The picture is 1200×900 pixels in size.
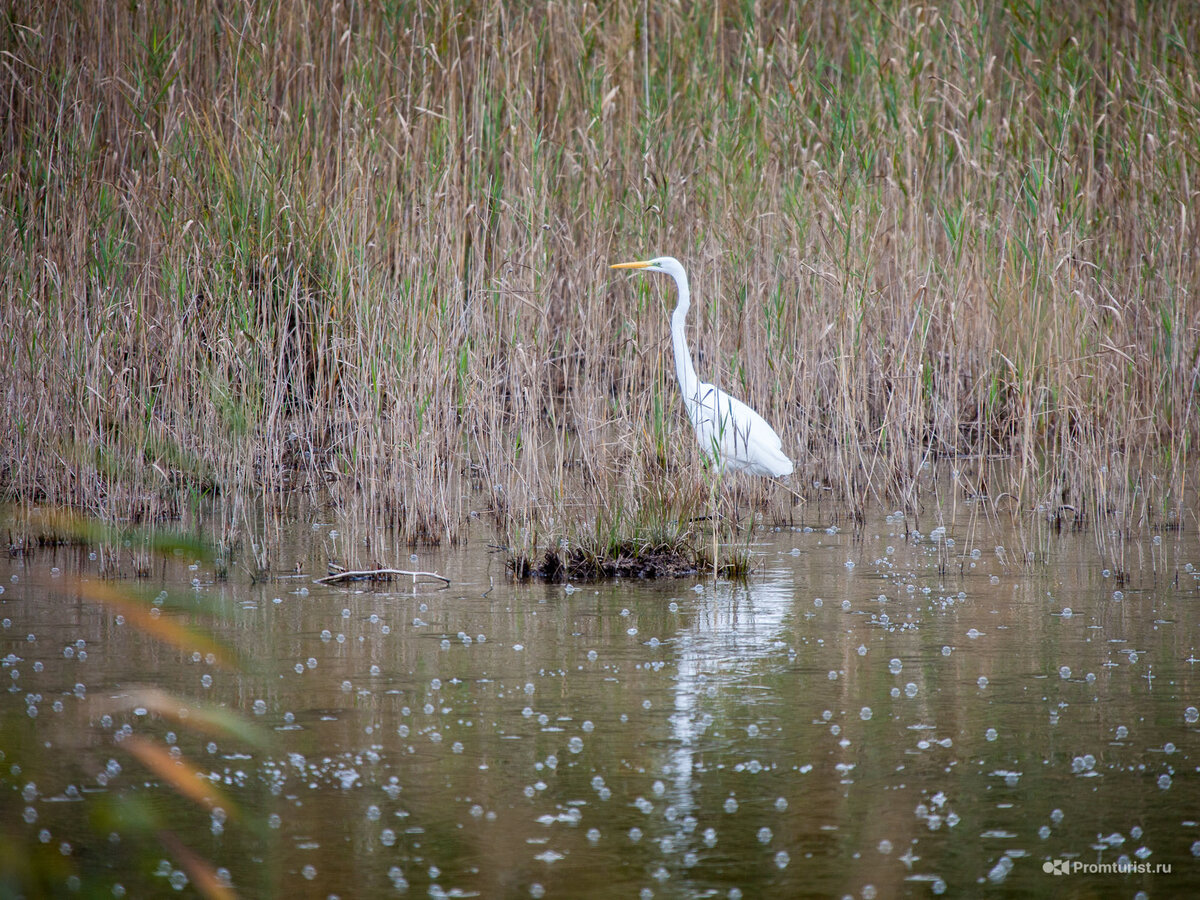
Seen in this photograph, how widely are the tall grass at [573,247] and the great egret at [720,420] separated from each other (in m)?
0.15

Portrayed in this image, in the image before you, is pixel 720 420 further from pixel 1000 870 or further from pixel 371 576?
pixel 1000 870

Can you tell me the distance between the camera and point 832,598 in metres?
4.73

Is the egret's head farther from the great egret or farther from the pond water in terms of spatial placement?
the pond water

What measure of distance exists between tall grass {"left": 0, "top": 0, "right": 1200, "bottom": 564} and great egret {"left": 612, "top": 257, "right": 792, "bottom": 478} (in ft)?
0.48

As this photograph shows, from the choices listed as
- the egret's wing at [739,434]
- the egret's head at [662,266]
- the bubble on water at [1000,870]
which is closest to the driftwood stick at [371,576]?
the egret's wing at [739,434]

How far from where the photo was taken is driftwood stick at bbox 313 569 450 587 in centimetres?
486

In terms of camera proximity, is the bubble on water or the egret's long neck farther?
the egret's long neck

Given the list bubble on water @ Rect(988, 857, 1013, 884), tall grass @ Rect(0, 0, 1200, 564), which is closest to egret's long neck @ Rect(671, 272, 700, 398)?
tall grass @ Rect(0, 0, 1200, 564)

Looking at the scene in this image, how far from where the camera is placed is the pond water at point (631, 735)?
8.49ft

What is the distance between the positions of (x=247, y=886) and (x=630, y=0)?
5.96 metres

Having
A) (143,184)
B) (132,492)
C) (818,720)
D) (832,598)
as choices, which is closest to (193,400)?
(132,492)

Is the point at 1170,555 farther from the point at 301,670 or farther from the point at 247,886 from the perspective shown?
the point at 247,886

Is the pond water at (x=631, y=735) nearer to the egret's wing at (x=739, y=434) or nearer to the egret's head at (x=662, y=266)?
the egret's wing at (x=739, y=434)

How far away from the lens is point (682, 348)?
20.6 feet
